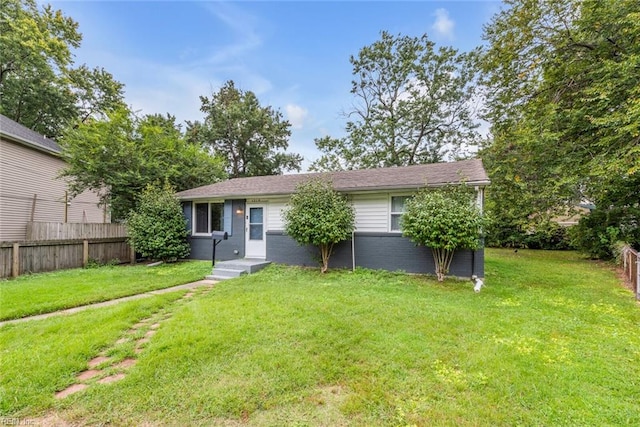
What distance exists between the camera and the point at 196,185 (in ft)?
Result: 46.0

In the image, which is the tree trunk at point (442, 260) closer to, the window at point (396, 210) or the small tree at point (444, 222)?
the small tree at point (444, 222)

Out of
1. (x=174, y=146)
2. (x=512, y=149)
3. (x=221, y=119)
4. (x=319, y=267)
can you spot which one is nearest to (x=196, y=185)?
(x=174, y=146)

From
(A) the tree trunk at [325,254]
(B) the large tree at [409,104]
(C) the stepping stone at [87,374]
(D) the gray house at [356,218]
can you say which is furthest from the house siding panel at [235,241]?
(B) the large tree at [409,104]

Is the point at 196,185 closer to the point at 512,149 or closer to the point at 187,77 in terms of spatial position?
the point at 187,77

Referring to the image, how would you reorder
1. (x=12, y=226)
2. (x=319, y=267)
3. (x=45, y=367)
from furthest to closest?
(x=12, y=226) < (x=319, y=267) < (x=45, y=367)

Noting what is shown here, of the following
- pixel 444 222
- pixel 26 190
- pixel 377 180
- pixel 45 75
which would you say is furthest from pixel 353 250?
pixel 45 75

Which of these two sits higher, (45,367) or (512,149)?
(512,149)

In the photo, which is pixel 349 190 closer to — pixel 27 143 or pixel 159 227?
pixel 159 227

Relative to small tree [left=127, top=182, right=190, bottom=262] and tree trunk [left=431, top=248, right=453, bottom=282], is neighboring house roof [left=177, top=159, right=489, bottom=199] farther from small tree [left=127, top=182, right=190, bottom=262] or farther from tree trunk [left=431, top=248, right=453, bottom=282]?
tree trunk [left=431, top=248, right=453, bottom=282]

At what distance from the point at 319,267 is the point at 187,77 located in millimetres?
11144

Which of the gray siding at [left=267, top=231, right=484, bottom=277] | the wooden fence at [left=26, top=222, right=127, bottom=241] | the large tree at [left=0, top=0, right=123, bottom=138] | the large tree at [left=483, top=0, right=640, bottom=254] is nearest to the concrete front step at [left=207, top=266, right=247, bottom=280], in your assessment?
the gray siding at [left=267, top=231, right=484, bottom=277]

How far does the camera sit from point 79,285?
6562 millimetres

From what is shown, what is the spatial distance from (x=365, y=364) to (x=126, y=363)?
2.56 m

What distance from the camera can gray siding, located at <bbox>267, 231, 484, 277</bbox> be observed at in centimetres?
736
